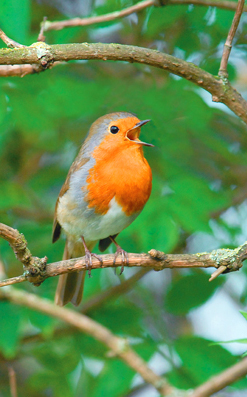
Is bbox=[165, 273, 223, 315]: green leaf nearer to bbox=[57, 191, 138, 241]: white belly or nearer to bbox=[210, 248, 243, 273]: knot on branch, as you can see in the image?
bbox=[57, 191, 138, 241]: white belly

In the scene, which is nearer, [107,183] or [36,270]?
[36,270]

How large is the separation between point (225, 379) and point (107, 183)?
1764 mm

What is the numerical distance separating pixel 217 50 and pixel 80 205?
196cm

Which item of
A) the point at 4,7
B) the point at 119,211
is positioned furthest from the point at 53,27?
the point at 119,211

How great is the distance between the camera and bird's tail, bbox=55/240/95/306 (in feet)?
13.4

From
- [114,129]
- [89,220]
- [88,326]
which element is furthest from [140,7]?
[88,326]

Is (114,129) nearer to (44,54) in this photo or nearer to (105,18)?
(105,18)

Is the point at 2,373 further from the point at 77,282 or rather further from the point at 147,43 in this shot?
the point at 147,43

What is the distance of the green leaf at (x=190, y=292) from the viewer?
388 cm

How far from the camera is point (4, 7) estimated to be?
3133mm

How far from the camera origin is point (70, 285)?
412 centimetres

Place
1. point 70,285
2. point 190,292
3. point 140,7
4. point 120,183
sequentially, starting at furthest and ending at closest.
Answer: point 70,285, point 190,292, point 140,7, point 120,183

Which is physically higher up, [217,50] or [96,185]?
[217,50]

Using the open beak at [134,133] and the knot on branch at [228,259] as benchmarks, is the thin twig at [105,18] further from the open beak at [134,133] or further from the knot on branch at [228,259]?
the knot on branch at [228,259]
